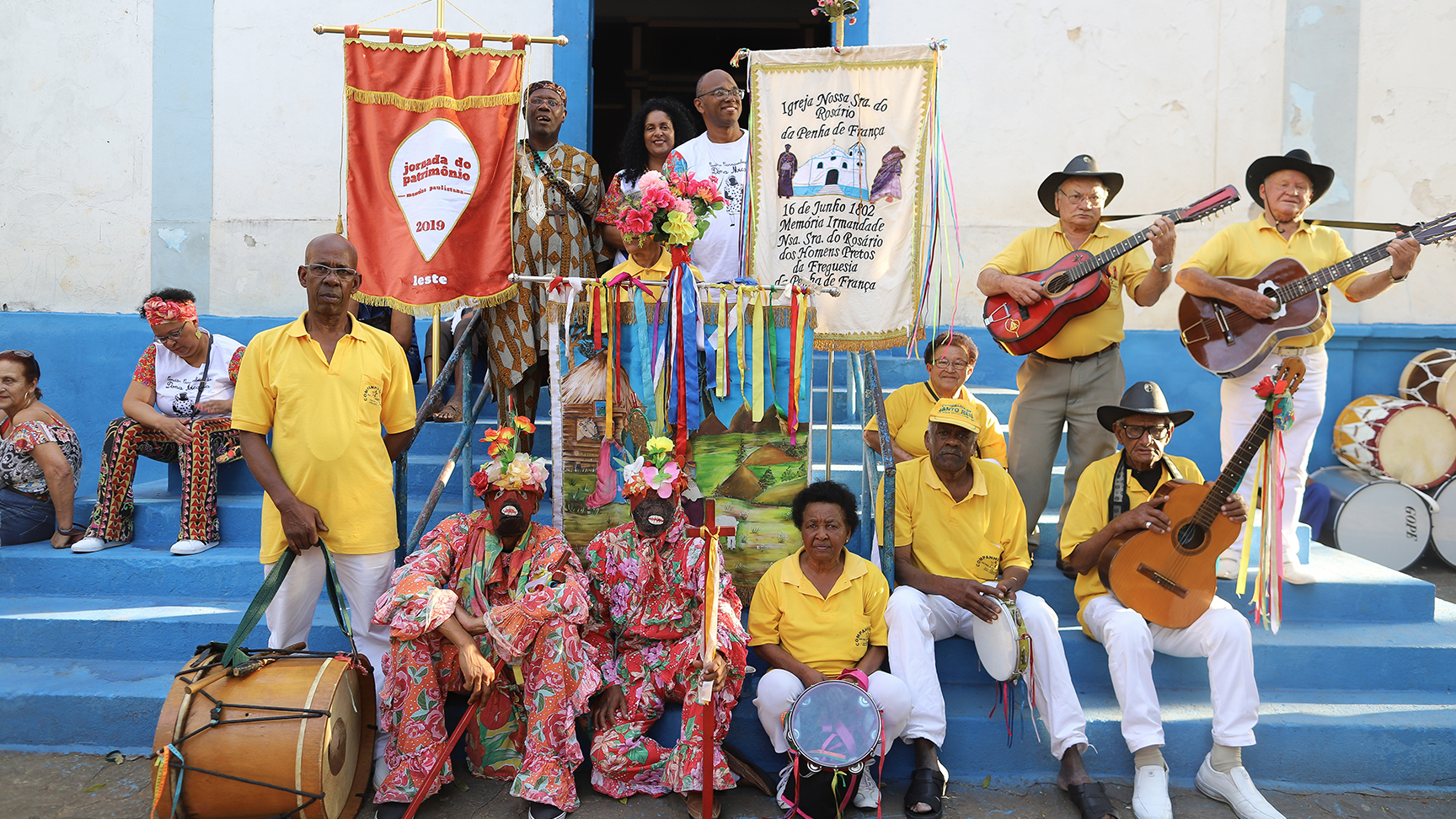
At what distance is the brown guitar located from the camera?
4.19 meters

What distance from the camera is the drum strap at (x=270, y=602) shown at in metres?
3.55

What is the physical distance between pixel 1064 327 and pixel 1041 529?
1.12 meters

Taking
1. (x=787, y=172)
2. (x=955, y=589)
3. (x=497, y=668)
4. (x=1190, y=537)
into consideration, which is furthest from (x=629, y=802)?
(x=787, y=172)

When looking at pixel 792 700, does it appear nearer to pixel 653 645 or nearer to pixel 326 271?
pixel 653 645

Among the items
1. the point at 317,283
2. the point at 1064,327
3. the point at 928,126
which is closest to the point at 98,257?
the point at 317,283

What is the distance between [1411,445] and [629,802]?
20.7 feet

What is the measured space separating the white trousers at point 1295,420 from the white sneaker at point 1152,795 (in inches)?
64.6

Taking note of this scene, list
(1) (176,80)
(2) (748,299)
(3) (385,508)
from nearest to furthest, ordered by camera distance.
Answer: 1. (3) (385,508)
2. (2) (748,299)
3. (1) (176,80)

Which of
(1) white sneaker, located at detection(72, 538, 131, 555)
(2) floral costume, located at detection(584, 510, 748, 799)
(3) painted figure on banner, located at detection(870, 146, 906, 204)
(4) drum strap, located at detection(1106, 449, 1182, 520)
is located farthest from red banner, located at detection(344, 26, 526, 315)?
(4) drum strap, located at detection(1106, 449, 1182, 520)

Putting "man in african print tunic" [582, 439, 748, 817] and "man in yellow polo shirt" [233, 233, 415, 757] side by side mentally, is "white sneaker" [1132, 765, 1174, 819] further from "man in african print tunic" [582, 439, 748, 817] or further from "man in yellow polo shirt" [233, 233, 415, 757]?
"man in yellow polo shirt" [233, 233, 415, 757]

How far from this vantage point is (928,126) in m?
5.12

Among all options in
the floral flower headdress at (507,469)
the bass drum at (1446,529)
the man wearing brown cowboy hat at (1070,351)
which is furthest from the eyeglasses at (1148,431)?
the bass drum at (1446,529)

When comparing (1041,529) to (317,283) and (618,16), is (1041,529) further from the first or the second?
(618,16)

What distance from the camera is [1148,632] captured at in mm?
4102
